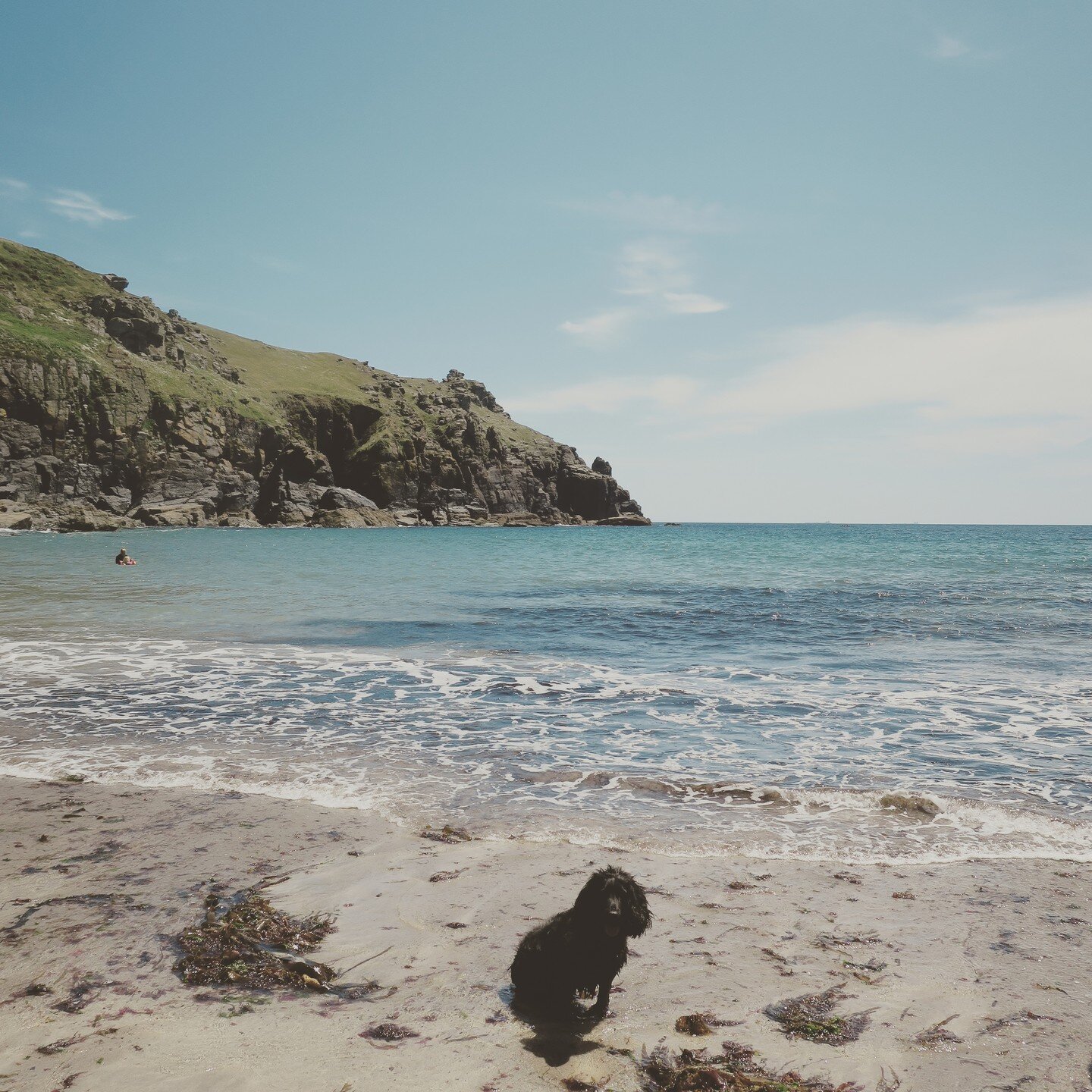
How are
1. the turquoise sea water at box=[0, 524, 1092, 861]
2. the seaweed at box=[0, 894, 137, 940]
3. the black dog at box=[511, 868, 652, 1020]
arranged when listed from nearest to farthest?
the black dog at box=[511, 868, 652, 1020], the seaweed at box=[0, 894, 137, 940], the turquoise sea water at box=[0, 524, 1092, 861]

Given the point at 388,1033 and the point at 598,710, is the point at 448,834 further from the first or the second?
the point at 598,710

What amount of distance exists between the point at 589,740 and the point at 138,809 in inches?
235

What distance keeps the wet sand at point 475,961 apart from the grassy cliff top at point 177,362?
119523 mm

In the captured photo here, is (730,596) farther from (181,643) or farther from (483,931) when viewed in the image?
(483,931)

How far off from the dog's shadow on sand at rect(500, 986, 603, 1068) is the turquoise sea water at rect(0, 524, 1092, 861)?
2.95 meters

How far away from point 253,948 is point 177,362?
14781 centimetres

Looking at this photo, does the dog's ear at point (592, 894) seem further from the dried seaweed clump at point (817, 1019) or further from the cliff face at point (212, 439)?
the cliff face at point (212, 439)

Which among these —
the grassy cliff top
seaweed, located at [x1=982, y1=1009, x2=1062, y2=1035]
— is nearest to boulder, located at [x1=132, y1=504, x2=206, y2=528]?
the grassy cliff top

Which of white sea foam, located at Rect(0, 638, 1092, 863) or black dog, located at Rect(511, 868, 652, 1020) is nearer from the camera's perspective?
black dog, located at Rect(511, 868, 652, 1020)

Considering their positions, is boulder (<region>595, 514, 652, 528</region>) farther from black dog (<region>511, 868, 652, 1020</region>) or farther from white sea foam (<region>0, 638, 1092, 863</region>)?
black dog (<region>511, 868, 652, 1020</region>)

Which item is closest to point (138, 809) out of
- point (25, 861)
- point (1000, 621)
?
point (25, 861)

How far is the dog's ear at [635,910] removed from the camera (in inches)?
166

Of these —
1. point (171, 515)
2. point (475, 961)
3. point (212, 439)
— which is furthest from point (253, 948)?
point (212, 439)

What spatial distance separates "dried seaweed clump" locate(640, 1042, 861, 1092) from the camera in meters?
3.60
